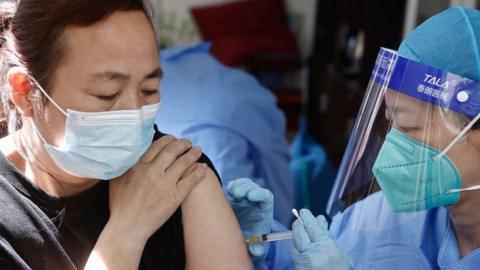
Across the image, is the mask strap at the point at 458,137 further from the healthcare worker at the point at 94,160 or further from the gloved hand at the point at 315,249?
the healthcare worker at the point at 94,160

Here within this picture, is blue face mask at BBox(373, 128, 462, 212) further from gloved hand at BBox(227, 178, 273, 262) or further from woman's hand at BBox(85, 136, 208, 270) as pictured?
woman's hand at BBox(85, 136, 208, 270)

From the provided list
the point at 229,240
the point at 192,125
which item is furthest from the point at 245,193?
the point at 192,125

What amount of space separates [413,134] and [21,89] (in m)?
0.82

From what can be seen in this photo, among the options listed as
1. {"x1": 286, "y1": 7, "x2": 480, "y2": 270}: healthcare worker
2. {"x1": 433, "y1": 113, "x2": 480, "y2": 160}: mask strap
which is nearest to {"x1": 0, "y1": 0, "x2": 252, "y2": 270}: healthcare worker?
{"x1": 286, "y1": 7, "x2": 480, "y2": 270}: healthcare worker

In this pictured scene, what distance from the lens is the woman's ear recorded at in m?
1.25

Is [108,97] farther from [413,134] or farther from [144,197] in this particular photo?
Result: [413,134]

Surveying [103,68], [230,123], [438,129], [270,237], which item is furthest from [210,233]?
[230,123]

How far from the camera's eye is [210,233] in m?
1.30

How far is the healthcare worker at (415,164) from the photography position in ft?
3.92

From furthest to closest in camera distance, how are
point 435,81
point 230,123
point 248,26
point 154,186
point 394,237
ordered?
point 248,26
point 230,123
point 394,237
point 154,186
point 435,81

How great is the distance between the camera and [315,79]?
449cm

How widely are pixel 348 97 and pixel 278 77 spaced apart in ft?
4.37

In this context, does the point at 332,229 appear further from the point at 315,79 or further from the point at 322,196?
the point at 315,79

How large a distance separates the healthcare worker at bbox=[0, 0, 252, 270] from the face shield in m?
0.34
